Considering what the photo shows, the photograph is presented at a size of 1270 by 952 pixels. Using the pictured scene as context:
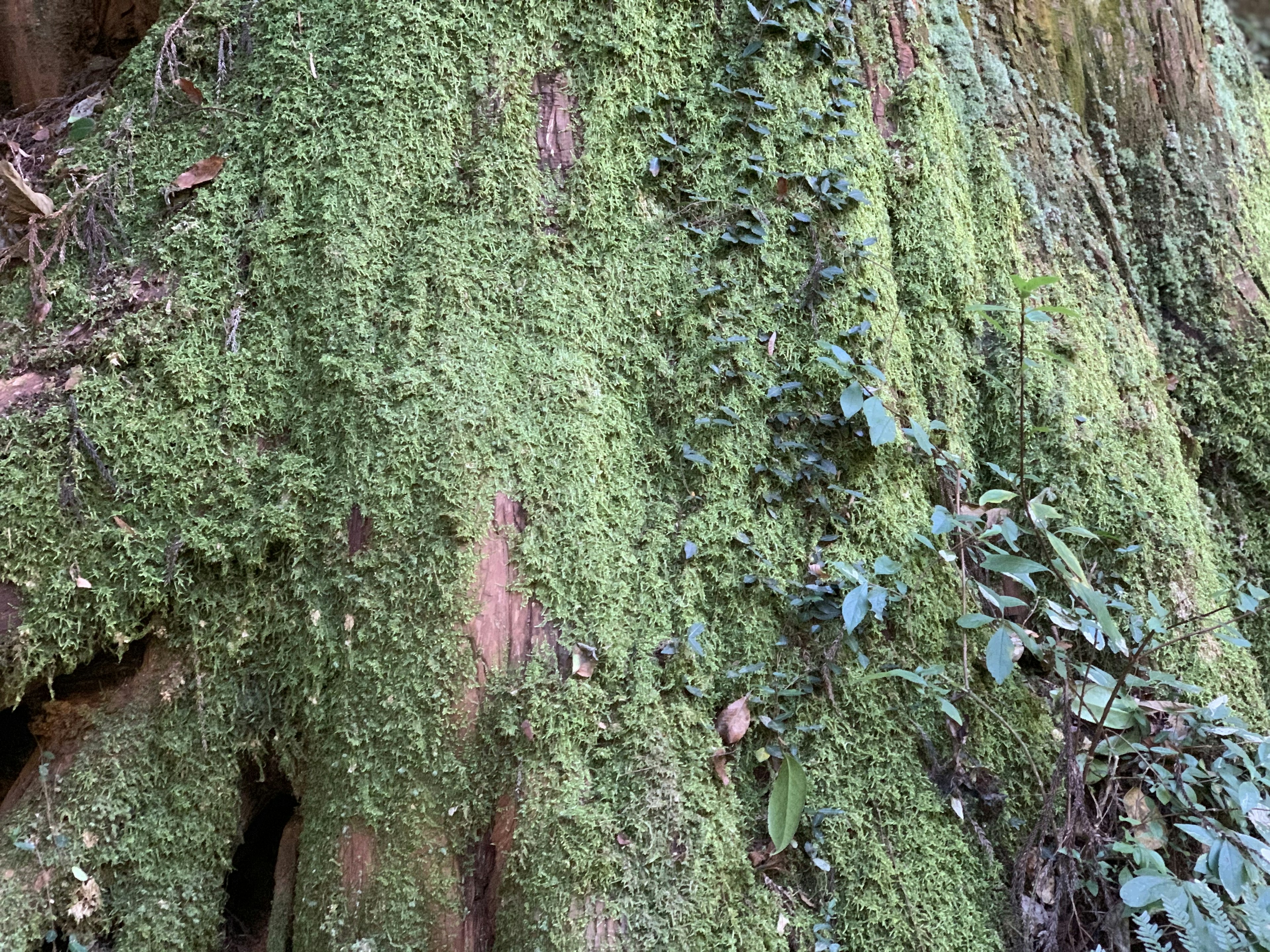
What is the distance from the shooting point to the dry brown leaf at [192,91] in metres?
2.55

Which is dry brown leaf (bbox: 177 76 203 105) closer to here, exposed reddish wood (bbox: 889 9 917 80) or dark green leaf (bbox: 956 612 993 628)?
exposed reddish wood (bbox: 889 9 917 80)

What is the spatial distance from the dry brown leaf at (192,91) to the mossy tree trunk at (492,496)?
37mm

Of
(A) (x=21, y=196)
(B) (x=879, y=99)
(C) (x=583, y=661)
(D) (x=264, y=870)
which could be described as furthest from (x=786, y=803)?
(A) (x=21, y=196)

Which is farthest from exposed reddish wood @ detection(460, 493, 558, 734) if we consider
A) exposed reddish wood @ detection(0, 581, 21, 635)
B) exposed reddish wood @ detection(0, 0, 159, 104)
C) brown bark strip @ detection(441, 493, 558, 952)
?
exposed reddish wood @ detection(0, 0, 159, 104)

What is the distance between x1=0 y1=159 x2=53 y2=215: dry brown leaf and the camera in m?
2.43

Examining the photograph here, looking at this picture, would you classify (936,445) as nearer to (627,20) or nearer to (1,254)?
(627,20)

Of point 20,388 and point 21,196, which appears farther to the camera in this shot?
point 21,196

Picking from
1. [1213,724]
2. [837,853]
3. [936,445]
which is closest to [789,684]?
[837,853]

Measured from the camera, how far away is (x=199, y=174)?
2.46 meters

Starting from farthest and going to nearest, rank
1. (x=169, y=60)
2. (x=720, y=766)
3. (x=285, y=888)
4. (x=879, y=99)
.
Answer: (x=879, y=99) → (x=169, y=60) → (x=285, y=888) → (x=720, y=766)

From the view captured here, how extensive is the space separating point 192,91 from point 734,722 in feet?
8.53

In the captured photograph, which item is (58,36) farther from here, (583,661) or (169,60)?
(583,661)

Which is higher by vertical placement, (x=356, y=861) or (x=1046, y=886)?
(x=356, y=861)

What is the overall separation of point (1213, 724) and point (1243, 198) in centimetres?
280
